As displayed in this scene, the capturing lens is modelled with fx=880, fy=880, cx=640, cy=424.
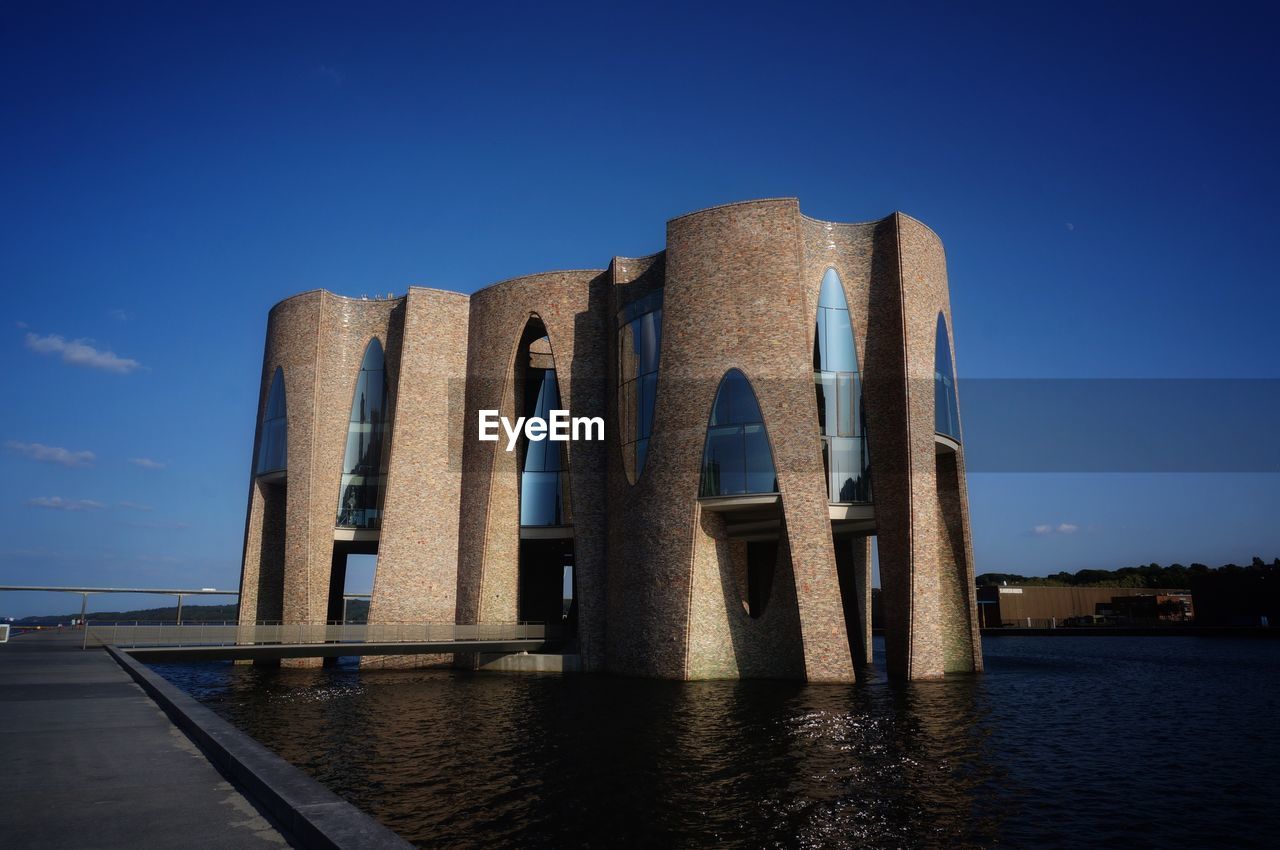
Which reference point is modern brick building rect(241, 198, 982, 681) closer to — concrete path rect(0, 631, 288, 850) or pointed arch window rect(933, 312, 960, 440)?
pointed arch window rect(933, 312, 960, 440)

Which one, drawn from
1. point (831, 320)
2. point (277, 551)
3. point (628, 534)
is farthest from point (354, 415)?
point (831, 320)

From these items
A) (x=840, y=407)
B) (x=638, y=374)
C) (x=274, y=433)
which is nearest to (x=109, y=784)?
(x=840, y=407)

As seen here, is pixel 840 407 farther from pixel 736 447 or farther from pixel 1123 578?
pixel 1123 578

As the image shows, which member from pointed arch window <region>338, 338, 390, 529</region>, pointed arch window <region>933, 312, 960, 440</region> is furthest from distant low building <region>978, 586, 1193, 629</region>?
pointed arch window <region>338, 338, 390, 529</region>

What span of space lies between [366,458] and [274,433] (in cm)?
447

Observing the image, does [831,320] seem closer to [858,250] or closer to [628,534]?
[858,250]

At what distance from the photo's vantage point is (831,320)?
2956cm

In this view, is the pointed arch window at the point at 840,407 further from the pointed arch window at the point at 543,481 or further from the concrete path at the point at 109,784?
the concrete path at the point at 109,784

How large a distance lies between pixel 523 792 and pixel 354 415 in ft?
92.5

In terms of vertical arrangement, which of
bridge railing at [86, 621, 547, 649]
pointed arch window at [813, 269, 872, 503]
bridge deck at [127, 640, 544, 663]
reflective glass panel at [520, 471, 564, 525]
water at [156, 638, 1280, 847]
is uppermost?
pointed arch window at [813, 269, 872, 503]

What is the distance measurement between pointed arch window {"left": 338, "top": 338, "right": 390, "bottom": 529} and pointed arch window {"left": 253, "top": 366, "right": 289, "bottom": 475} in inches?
109

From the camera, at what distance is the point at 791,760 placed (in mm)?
14609

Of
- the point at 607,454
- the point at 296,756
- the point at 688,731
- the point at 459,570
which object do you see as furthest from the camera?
the point at 459,570

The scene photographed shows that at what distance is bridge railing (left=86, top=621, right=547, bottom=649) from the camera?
2853cm
